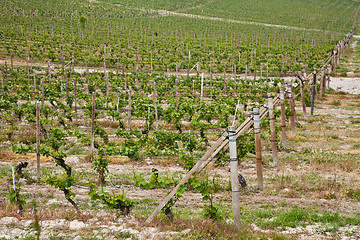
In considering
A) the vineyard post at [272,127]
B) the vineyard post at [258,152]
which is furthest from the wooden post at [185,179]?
the vineyard post at [272,127]

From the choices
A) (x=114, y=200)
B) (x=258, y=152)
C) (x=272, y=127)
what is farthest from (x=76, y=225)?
(x=272, y=127)

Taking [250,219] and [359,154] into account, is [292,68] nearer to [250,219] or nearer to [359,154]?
[359,154]

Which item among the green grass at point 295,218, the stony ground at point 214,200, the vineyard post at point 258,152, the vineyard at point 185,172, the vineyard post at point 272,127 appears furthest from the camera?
the vineyard post at point 272,127

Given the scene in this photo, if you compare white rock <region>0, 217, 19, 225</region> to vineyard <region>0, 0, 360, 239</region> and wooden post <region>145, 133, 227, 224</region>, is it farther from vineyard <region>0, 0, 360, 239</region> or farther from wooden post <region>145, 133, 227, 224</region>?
wooden post <region>145, 133, 227, 224</region>

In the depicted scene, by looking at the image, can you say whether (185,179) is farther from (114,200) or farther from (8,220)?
(8,220)

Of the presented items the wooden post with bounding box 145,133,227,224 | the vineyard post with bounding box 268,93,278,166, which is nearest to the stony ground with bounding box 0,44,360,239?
the wooden post with bounding box 145,133,227,224

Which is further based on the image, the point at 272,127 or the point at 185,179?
the point at 272,127

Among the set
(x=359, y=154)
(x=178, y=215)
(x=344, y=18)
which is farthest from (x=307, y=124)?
(x=344, y=18)

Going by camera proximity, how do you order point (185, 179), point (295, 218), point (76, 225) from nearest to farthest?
point (185, 179), point (76, 225), point (295, 218)

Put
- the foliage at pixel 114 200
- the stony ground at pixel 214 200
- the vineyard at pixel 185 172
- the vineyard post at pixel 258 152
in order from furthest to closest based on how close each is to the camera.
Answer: the vineyard post at pixel 258 152, the foliage at pixel 114 200, the vineyard at pixel 185 172, the stony ground at pixel 214 200

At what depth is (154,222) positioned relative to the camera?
6758 millimetres

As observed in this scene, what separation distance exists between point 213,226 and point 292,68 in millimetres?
33090

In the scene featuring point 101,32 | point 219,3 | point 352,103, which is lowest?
point 352,103

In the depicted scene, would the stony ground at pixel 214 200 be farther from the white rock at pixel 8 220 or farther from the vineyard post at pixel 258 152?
the vineyard post at pixel 258 152
